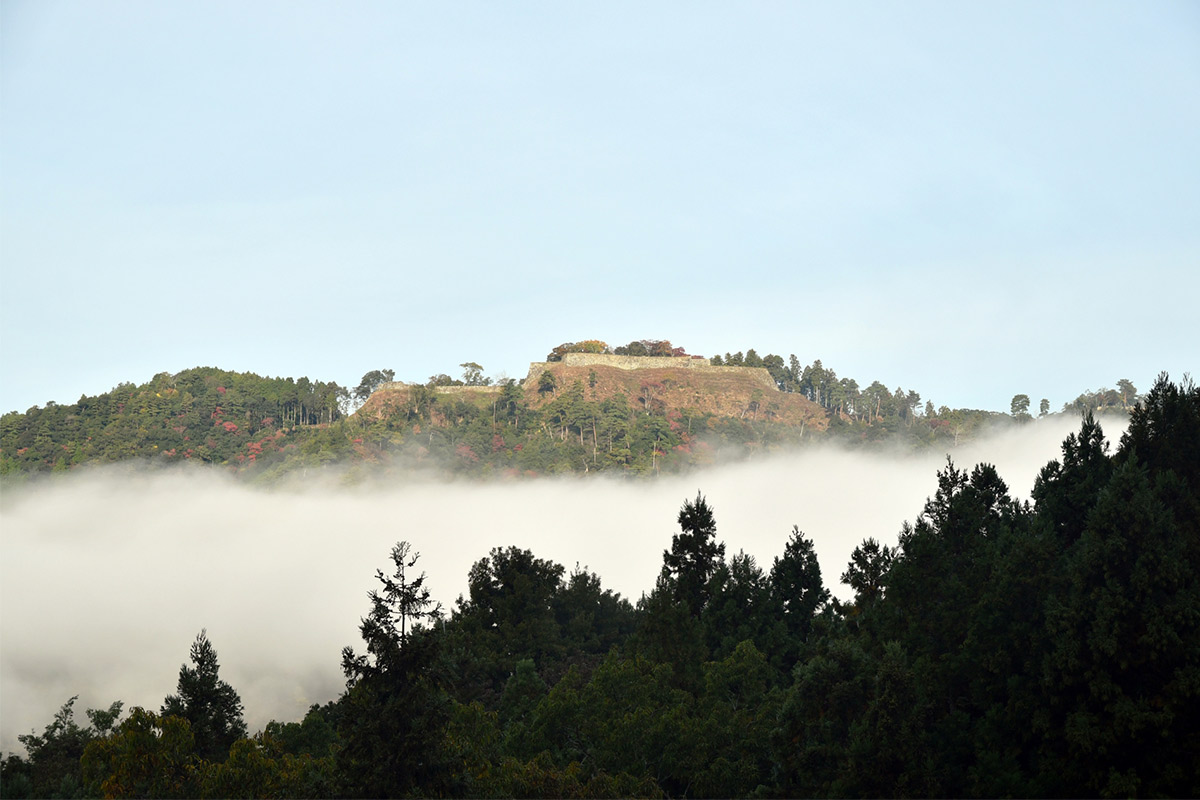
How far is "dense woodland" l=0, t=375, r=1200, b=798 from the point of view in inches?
1122

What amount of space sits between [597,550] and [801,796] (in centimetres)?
11095

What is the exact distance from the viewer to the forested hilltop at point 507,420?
14450 cm

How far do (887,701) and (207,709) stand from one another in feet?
73.2

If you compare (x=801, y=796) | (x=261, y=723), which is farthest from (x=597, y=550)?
(x=801, y=796)

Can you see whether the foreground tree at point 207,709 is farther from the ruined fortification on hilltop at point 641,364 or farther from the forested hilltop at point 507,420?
the ruined fortification on hilltop at point 641,364

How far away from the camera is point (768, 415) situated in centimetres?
15300

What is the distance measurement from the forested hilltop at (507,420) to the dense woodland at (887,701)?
9622 cm

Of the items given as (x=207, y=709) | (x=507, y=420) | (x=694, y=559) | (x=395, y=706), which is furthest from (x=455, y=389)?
(x=395, y=706)

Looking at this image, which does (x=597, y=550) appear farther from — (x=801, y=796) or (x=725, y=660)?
(x=801, y=796)

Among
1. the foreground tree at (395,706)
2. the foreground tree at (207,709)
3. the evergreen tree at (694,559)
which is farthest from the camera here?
the evergreen tree at (694,559)

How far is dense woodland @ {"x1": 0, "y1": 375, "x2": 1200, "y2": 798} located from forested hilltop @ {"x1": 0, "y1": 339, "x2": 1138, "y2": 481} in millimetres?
96219

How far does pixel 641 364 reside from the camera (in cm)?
15762

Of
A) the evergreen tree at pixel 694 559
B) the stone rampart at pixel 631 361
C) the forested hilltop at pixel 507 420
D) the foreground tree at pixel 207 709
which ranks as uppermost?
the stone rampart at pixel 631 361

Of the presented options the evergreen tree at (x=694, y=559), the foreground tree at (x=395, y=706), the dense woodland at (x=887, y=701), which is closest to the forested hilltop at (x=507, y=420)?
the evergreen tree at (x=694, y=559)
